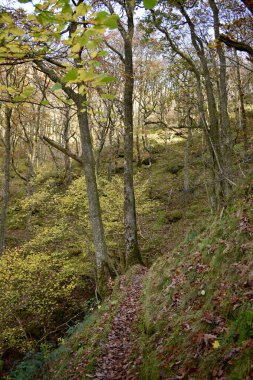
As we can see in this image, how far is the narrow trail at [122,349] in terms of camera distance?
4.00m

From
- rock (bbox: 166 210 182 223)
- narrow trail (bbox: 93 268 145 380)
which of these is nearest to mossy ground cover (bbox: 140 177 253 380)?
narrow trail (bbox: 93 268 145 380)

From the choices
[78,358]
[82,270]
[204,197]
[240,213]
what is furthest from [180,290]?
[204,197]

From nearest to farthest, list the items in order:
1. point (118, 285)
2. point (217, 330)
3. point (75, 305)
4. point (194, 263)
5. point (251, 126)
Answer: point (217, 330) → point (194, 263) → point (118, 285) → point (75, 305) → point (251, 126)

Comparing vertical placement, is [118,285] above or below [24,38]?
below

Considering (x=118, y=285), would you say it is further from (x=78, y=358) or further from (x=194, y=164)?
(x=194, y=164)

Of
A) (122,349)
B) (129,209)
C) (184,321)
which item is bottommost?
(122,349)

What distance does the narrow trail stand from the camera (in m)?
4.00

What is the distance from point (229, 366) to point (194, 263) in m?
2.73

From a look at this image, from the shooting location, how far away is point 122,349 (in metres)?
4.72

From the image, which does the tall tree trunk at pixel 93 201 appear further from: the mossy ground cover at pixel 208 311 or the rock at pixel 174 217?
the rock at pixel 174 217

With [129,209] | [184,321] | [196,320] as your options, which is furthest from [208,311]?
[129,209]

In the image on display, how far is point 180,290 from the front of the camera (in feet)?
15.9

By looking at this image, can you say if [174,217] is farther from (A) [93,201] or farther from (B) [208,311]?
(B) [208,311]

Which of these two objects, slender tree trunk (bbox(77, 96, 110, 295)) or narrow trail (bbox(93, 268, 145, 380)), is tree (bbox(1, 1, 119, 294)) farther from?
slender tree trunk (bbox(77, 96, 110, 295))
